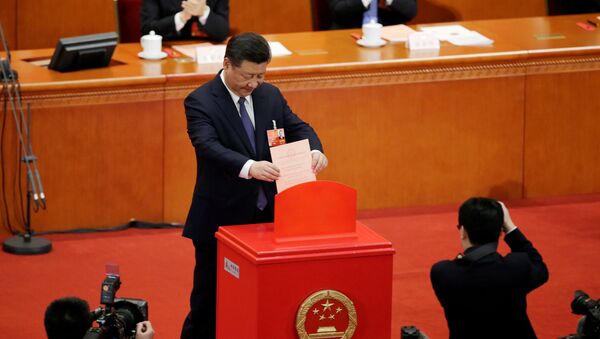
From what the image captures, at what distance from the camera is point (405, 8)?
7941mm

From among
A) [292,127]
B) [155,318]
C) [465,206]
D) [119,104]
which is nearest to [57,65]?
[119,104]

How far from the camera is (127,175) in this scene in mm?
6496

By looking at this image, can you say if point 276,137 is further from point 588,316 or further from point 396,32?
point 396,32

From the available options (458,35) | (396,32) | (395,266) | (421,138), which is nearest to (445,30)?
(458,35)

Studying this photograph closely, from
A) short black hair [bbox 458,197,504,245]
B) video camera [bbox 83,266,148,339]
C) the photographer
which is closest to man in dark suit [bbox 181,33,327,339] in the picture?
video camera [bbox 83,266,148,339]

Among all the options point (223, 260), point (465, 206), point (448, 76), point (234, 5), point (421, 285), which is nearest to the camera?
point (465, 206)

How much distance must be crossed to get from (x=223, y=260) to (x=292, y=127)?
2.05 ft

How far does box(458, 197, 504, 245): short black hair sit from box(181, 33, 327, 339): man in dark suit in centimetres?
78

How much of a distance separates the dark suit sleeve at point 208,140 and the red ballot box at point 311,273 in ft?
0.81

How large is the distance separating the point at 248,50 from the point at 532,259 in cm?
125

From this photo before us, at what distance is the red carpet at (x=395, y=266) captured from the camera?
5453 mm

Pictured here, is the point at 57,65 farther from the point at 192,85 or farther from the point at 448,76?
the point at 448,76

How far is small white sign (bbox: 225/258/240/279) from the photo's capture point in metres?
4.31

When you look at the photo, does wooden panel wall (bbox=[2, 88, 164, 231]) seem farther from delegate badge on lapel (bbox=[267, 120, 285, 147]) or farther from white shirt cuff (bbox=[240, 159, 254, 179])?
white shirt cuff (bbox=[240, 159, 254, 179])
